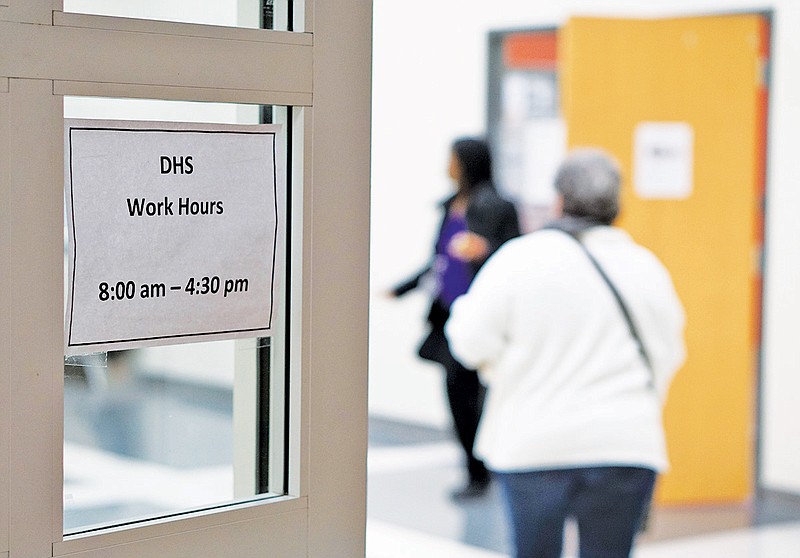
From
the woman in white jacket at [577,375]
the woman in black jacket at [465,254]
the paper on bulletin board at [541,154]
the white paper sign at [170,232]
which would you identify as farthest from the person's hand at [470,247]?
the white paper sign at [170,232]

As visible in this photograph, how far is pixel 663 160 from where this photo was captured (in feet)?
17.6

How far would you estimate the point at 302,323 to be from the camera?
124cm

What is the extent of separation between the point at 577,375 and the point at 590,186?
504 millimetres

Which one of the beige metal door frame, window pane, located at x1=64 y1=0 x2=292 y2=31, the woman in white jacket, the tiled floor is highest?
window pane, located at x1=64 y1=0 x2=292 y2=31

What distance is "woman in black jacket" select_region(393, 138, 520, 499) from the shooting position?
5172 millimetres

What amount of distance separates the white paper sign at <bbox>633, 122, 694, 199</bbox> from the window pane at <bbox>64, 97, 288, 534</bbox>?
432 cm

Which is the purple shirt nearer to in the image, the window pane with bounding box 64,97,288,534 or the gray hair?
the gray hair

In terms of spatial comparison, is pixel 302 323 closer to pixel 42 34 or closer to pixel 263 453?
pixel 263 453

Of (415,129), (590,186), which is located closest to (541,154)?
(415,129)

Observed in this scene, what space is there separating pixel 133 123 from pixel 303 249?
227mm

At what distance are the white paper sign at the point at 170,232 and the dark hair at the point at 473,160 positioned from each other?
4.08m

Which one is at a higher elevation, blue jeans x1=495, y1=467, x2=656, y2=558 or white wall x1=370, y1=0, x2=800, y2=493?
white wall x1=370, y1=0, x2=800, y2=493

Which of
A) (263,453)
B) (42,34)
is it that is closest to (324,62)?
(42,34)

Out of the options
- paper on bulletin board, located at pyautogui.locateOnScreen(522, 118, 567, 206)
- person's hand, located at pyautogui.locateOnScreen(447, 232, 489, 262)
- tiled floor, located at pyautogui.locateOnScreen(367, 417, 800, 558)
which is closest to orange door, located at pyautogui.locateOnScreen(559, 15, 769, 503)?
tiled floor, located at pyautogui.locateOnScreen(367, 417, 800, 558)
